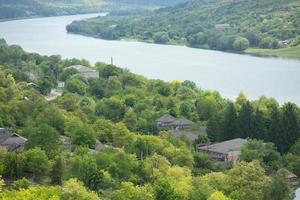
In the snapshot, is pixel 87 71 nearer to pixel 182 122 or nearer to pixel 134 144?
pixel 182 122

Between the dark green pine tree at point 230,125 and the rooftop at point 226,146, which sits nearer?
the rooftop at point 226,146

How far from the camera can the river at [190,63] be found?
39.7 m

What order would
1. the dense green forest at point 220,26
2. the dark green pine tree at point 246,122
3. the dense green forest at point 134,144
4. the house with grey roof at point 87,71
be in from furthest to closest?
1. the dense green forest at point 220,26
2. the house with grey roof at point 87,71
3. the dark green pine tree at point 246,122
4. the dense green forest at point 134,144

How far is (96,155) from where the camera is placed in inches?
719

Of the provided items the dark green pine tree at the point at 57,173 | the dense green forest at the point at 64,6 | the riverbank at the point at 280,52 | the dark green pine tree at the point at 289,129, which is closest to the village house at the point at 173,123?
the dark green pine tree at the point at 289,129

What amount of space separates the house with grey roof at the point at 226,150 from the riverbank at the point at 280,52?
103 ft

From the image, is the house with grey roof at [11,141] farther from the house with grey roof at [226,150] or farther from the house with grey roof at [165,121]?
the house with grey roof at [165,121]

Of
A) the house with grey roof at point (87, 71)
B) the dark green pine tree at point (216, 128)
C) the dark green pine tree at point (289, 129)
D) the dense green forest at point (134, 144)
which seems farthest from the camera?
the house with grey roof at point (87, 71)

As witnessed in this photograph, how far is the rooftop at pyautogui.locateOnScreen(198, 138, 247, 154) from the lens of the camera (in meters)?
22.4

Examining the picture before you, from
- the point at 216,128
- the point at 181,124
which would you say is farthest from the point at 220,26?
the point at 216,128

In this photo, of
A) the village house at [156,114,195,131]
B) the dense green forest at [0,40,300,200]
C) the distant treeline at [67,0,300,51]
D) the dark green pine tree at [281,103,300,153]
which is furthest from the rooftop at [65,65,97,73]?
the distant treeline at [67,0,300,51]

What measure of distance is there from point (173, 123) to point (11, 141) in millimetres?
9009

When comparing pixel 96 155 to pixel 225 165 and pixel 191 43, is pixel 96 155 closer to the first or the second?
pixel 225 165

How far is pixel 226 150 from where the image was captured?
22391mm
